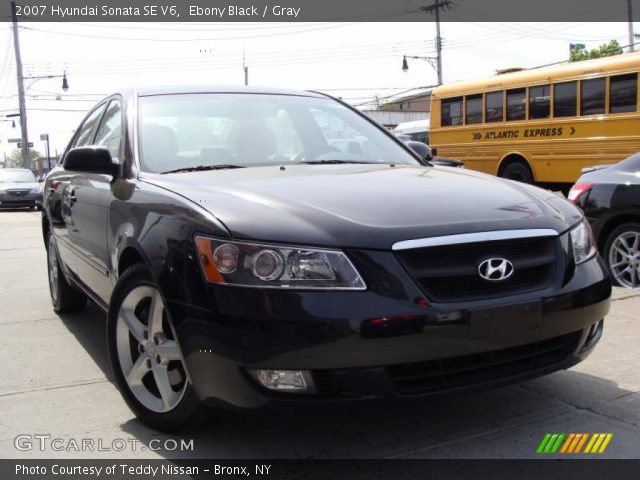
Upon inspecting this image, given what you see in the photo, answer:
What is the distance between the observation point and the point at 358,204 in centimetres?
266

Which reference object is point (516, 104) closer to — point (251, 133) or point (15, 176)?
point (251, 133)

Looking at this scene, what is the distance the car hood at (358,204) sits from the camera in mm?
2438

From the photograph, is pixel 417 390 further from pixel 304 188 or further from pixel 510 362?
pixel 304 188

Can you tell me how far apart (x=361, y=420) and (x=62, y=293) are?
3.19m

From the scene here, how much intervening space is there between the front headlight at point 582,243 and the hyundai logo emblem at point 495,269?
1.54 feet

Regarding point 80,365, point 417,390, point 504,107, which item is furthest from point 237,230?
point 504,107

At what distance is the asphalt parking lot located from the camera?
109 inches

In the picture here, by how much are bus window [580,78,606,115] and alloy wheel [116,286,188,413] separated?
11810 mm

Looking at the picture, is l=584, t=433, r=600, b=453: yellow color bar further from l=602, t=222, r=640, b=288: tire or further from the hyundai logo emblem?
l=602, t=222, r=640, b=288: tire

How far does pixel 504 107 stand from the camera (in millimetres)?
14758

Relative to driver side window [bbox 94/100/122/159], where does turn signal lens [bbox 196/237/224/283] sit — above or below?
below

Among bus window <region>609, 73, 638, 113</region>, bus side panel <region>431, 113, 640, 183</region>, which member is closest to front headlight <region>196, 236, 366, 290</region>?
bus side panel <region>431, 113, 640, 183</region>

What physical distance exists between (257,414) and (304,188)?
0.99 metres

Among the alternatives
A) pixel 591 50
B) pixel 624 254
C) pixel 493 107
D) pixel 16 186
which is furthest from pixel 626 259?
pixel 591 50
